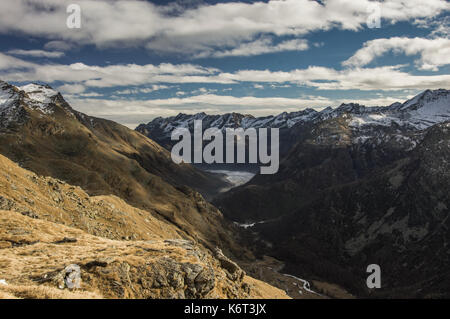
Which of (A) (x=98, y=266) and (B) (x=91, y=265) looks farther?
(B) (x=91, y=265)

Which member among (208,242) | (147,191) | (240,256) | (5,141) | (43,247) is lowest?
(240,256)

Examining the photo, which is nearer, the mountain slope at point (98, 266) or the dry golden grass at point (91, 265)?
the dry golden grass at point (91, 265)

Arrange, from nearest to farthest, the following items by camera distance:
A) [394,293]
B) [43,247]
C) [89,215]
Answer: [43,247]
[89,215]
[394,293]

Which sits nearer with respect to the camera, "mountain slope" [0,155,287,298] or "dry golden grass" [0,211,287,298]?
"dry golden grass" [0,211,287,298]

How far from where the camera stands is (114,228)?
76.8m

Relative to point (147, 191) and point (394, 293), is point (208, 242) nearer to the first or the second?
point (147, 191)

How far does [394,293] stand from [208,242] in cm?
9893

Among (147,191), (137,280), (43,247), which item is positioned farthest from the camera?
(147,191)

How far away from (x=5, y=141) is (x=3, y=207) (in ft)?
507

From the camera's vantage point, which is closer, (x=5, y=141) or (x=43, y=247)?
(x=43, y=247)

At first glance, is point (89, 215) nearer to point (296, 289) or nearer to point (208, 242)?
point (208, 242)
